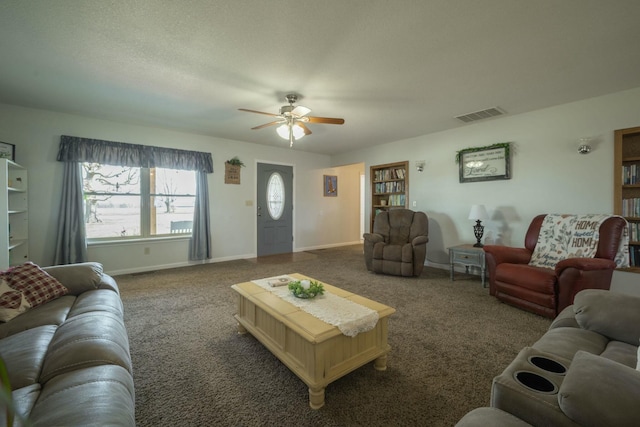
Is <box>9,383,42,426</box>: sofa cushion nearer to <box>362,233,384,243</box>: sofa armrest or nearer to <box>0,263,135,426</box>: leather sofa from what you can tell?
<box>0,263,135,426</box>: leather sofa

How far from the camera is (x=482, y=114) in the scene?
3799 mm

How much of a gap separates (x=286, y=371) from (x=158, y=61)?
9.16ft

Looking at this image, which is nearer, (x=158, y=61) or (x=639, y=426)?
(x=639, y=426)

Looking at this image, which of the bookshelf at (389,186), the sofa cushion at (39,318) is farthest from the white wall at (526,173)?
the sofa cushion at (39,318)

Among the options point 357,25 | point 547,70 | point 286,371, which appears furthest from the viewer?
point 547,70

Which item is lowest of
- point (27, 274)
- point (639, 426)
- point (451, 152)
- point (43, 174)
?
point (639, 426)

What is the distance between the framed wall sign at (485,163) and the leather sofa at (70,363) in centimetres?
465

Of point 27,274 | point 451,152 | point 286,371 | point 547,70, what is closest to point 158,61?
point 27,274

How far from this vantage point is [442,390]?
1.67m

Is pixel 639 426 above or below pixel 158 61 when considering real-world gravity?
below

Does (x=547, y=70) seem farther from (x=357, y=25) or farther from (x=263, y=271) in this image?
(x=263, y=271)

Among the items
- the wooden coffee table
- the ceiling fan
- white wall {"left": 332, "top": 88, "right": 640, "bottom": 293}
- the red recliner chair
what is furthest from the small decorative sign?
the red recliner chair

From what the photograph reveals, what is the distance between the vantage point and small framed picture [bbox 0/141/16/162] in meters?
3.30

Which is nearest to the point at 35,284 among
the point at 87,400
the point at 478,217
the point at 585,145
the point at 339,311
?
the point at 87,400
